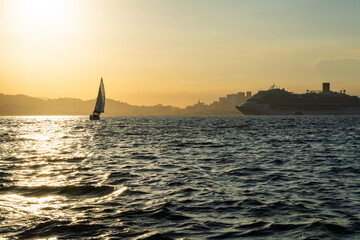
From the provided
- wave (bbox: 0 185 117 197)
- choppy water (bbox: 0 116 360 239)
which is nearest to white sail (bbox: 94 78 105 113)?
choppy water (bbox: 0 116 360 239)

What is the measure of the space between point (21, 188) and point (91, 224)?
5.86 meters

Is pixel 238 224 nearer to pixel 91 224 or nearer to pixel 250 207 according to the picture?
pixel 250 207

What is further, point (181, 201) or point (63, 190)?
point (63, 190)

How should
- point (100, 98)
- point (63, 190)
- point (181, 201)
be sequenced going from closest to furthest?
point (181, 201) < point (63, 190) < point (100, 98)

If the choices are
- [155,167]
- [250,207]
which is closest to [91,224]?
[250,207]

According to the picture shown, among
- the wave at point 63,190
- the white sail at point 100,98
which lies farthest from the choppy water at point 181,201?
the white sail at point 100,98

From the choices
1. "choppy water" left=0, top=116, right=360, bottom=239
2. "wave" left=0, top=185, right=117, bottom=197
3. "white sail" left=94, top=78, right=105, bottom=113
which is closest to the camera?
"choppy water" left=0, top=116, right=360, bottom=239

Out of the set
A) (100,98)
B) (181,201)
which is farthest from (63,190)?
(100,98)

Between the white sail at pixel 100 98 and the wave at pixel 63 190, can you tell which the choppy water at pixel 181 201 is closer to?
the wave at pixel 63 190

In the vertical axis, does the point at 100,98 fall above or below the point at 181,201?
above

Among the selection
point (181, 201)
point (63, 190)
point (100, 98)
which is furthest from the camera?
point (100, 98)

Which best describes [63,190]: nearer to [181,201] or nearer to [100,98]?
[181,201]

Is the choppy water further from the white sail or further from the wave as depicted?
the white sail

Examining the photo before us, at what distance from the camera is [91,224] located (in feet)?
30.4
